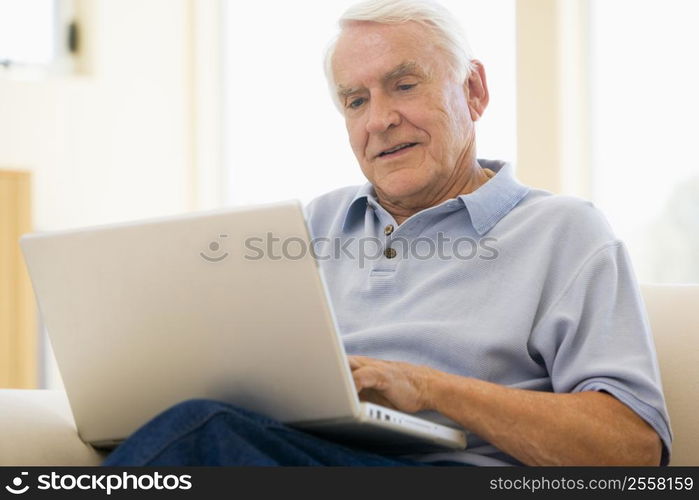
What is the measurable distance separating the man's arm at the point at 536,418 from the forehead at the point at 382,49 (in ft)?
1.91

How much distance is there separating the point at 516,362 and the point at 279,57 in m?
3.00

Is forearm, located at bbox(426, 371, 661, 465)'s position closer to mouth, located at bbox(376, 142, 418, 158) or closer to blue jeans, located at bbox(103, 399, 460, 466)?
blue jeans, located at bbox(103, 399, 460, 466)

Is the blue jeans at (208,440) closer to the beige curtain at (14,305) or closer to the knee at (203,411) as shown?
the knee at (203,411)

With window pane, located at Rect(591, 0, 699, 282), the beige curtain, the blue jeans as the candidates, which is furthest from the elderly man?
the beige curtain

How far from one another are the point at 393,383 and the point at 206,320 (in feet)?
0.84

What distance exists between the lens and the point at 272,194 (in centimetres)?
414

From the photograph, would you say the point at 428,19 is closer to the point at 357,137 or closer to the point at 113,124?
the point at 357,137

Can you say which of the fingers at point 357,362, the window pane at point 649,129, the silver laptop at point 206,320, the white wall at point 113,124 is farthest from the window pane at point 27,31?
the fingers at point 357,362

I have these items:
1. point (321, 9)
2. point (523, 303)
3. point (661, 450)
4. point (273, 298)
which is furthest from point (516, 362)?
point (321, 9)

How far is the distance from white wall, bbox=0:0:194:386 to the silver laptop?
2.61 metres

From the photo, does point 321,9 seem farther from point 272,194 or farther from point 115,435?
point 115,435

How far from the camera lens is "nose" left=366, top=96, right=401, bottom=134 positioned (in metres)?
1.63

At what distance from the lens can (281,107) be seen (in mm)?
4164

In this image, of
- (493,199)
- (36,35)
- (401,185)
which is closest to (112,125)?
(36,35)
